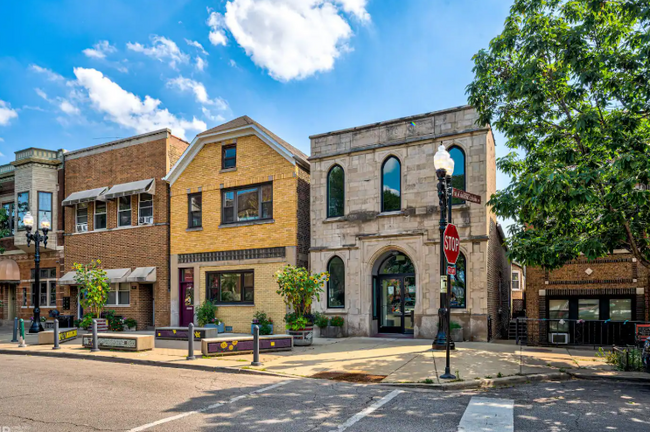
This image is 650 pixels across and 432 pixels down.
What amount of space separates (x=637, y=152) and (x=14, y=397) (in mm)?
12628

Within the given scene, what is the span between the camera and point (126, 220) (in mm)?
24922

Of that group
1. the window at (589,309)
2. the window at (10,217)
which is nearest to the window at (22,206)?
the window at (10,217)

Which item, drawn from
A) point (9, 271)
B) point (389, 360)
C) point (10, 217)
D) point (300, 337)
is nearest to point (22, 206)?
point (10, 217)

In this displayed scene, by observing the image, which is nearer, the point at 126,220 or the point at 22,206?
the point at 126,220

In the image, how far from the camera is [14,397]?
884cm

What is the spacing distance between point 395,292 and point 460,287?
2.71m

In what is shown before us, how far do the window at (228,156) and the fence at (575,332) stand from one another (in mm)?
13292

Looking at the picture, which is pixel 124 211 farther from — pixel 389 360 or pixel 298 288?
pixel 389 360

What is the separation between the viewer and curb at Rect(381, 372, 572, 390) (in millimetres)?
9672

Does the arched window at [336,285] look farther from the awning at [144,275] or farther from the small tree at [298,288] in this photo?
the awning at [144,275]

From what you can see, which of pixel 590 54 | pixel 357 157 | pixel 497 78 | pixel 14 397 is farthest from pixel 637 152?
pixel 14 397

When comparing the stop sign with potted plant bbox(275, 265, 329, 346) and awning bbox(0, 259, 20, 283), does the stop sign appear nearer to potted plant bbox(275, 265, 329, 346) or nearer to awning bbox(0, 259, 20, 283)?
potted plant bbox(275, 265, 329, 346)

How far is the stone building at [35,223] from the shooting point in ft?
86.6

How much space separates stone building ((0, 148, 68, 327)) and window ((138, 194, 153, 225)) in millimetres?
5310
